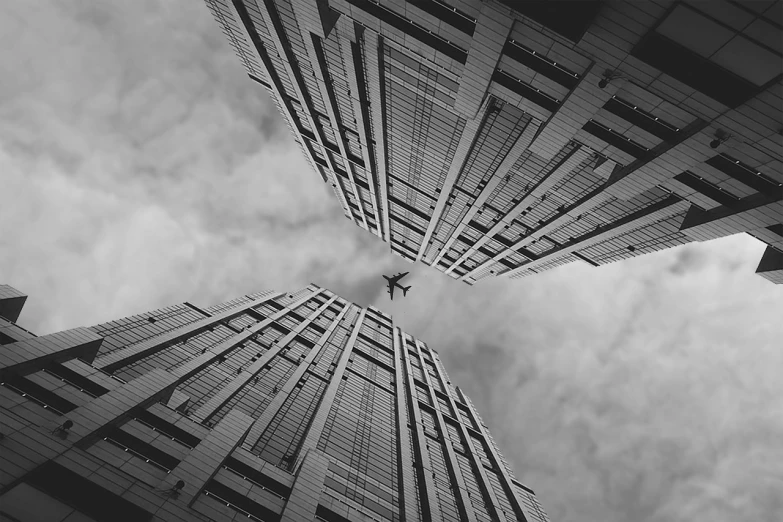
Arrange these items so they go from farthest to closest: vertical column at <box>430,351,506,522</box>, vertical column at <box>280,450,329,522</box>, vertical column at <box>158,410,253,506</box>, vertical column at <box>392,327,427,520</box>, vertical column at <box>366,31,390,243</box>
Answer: vertical column at <box>430,351,506,522</box>, vertical column at <box>392,327,427,520</box>, vertical column at <box>366,31,390,243</box>, vertical column at <box>280,450,329,522</box>, vertical column at <box>158,410,253,506</box>

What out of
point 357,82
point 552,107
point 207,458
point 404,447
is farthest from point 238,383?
point 552,107

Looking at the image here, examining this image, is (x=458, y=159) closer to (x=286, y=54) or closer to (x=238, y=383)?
(x=286, y=54)

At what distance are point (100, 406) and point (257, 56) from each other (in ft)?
111

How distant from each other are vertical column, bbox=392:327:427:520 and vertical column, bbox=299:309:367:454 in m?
7.47

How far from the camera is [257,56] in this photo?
43.2m

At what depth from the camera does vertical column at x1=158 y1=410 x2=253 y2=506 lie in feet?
65.4

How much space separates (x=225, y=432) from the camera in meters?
25.9

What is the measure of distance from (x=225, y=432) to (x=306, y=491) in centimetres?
576

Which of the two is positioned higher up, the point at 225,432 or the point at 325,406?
the point at 225,432

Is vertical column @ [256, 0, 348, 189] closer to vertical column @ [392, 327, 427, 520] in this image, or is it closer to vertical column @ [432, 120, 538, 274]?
vertical column @ [432, 120, 538, 274]

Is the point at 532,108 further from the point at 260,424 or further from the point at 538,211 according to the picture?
the point at 260,424

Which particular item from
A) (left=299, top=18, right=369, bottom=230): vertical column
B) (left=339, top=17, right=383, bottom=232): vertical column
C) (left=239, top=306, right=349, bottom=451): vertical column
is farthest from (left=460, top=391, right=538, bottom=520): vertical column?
(left=299, top=18, right=369, bottom=230): vertical column

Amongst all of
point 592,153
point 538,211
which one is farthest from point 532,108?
point 538,211

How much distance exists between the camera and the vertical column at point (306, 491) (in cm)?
2233
